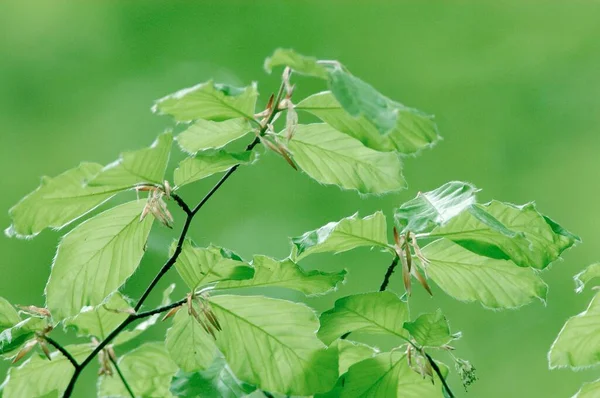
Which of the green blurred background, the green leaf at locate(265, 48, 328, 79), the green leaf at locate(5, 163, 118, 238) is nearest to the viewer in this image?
the green leaf at locate(265, 48, 328, 79)

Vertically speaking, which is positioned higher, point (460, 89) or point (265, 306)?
point (265, 306)

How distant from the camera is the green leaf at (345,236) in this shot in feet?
2.17

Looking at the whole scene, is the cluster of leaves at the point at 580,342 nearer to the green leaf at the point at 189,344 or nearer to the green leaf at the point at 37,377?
the green leaf at the point at 189,344

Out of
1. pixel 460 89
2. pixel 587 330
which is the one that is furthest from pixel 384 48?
pixel 587 330

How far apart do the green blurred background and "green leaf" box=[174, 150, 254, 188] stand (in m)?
3.41

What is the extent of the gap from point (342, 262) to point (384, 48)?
9.29ft

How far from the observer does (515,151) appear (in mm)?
5676

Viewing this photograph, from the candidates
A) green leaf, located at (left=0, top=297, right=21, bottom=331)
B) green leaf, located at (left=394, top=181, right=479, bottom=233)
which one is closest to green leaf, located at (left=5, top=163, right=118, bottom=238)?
green leaf, located at (left=0, top=297, right=21, bottom=331)

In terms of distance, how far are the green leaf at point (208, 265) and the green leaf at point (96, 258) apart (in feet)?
0.13

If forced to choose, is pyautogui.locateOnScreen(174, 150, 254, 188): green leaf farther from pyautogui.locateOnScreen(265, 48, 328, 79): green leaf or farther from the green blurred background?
the green blurred background

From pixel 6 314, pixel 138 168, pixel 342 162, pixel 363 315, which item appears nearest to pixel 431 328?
pixel 363 315

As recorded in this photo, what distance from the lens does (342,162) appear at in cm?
71

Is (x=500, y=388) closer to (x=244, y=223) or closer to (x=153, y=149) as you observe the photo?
(x=244, y=223)

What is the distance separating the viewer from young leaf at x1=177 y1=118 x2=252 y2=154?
2.25 feet
